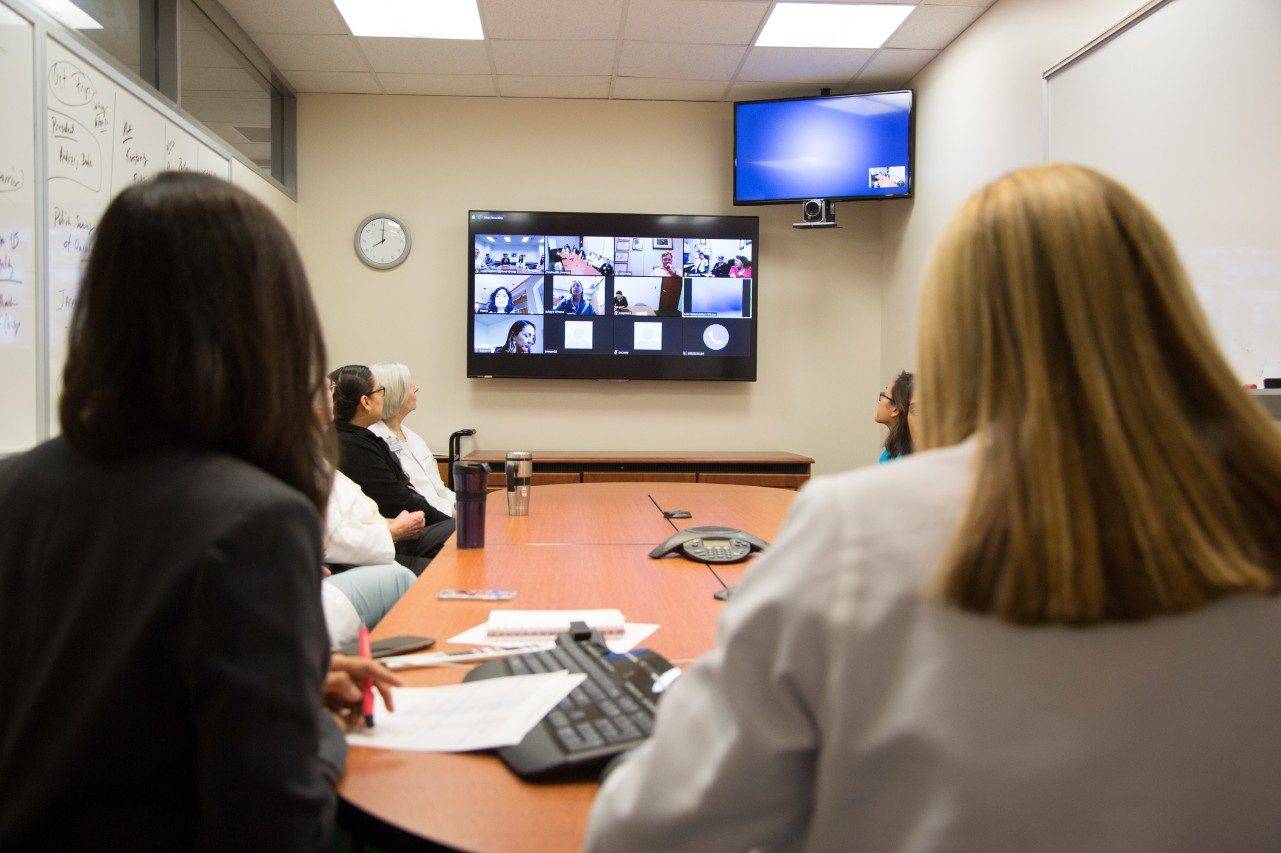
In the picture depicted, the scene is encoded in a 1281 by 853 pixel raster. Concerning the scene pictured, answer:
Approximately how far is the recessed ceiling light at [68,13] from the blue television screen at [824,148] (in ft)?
10.8

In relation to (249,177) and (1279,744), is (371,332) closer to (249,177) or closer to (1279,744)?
(249,177)

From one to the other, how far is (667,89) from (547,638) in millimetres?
4510

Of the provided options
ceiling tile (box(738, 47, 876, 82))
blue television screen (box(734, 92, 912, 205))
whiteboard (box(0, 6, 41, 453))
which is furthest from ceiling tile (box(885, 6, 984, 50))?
whiteboard (box(0, 6, 41, 453))

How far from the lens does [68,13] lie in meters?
2.96

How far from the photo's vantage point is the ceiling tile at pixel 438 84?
5133mm

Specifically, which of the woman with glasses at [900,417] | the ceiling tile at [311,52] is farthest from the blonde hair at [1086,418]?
the ceiling tile at [311,52]

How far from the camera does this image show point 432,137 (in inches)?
217

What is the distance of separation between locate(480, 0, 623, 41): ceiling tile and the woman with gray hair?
1.74 meters

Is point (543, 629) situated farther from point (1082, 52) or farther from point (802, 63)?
point (802, 63)

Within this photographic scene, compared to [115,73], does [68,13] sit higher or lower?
higher

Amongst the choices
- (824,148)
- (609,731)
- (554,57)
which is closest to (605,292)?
(554,57)

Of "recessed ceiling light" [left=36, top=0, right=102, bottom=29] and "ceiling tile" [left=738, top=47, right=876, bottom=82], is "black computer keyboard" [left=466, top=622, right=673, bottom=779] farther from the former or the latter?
"ceiling tile" [left=738, top=47, right=876, bottom=82]

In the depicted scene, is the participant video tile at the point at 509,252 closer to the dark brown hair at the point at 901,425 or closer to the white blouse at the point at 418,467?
the white blouse at the point at 418,467

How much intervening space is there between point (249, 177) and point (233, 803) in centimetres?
451
